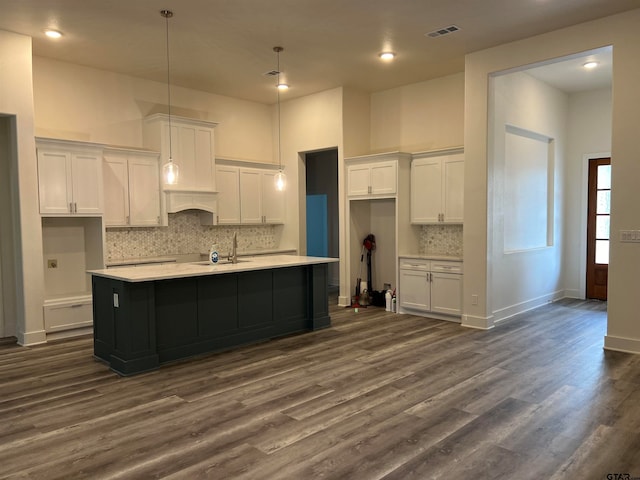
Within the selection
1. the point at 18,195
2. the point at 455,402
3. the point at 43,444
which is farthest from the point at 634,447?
the point at 18,195

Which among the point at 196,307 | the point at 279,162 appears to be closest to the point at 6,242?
the point at 196,307

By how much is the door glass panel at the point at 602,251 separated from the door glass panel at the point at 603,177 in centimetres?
90

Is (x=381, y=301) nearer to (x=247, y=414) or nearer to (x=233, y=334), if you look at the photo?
(x=233, y=334)

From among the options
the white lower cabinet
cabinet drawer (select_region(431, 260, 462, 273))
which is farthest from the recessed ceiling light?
cabinet drawer (select_region(431, 260, 462, 273))

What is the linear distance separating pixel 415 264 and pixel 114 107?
4827 mm

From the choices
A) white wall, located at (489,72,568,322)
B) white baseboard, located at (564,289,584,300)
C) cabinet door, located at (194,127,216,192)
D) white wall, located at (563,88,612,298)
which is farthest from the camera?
white baseboard, located at (564,289,584,300)

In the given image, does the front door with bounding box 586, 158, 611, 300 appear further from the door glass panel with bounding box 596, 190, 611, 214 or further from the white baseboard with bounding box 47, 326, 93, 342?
the white baseboard with bounding box 47, 326, 93, 342

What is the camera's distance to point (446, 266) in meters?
6.51

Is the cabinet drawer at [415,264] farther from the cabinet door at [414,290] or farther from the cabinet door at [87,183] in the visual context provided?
the cabinet door at [87,183]

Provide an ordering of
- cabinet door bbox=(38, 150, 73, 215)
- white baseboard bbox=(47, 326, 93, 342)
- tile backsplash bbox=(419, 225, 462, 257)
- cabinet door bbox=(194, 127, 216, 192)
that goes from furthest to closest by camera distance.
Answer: cabinet door bbox=(194, 127, 216, 192)
tile backsplash bbox=(419, 225, 462, 257)
white baseboard bbox=(47, 326, 93, 342)
cabinet door bbox=(38, 150, 73, 215)

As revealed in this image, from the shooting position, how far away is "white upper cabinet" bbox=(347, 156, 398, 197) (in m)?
7.11

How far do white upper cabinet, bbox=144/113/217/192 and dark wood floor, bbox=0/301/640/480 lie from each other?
109 inches

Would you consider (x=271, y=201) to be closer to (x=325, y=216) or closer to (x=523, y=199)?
(x=325, y=216)

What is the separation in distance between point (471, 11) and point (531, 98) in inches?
108
